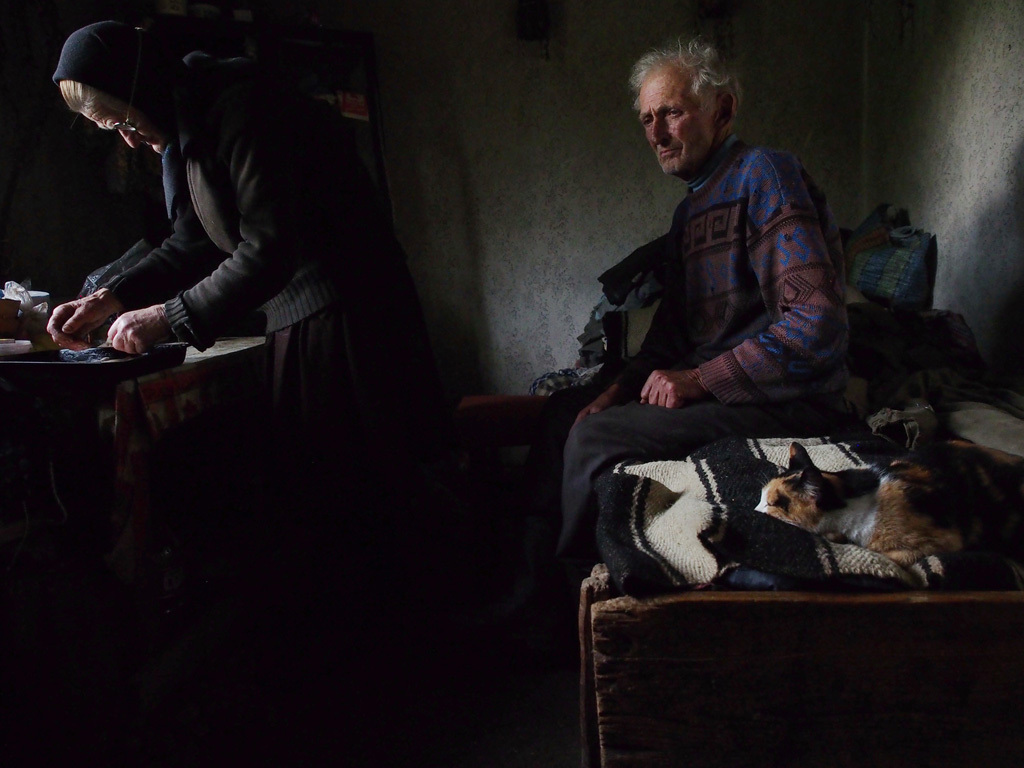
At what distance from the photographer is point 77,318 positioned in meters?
1.42

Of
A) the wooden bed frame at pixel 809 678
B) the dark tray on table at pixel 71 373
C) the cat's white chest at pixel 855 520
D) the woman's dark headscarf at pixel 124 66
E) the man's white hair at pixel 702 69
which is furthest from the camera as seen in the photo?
the man's white hair at pixel 702 69

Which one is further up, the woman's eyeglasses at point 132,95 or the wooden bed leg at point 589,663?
the woman's eyeglasses at point 132,95

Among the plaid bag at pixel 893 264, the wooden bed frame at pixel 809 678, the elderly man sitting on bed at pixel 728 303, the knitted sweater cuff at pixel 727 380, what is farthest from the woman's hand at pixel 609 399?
the plaid bag at pixel 893 264

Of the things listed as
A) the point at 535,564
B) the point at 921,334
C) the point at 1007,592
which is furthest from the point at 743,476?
the point at 921,334

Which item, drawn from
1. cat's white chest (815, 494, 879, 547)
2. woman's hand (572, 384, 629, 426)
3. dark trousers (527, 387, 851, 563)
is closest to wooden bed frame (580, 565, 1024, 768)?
cat's white chest (815, 494, 879, 547)

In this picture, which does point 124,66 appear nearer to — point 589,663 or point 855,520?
point 589,663

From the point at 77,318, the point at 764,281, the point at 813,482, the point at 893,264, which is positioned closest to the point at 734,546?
the point at 813,482

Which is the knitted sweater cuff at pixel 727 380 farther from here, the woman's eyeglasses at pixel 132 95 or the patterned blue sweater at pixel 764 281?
the woman's eyeglasses at pixel 132 95

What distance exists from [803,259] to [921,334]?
0.82 m

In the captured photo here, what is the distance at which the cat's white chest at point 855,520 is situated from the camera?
841 millimetres

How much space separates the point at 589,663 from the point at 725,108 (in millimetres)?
1247

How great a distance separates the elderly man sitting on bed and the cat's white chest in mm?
382

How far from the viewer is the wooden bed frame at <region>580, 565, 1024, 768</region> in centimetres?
72

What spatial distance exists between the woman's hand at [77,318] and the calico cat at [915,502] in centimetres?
146
